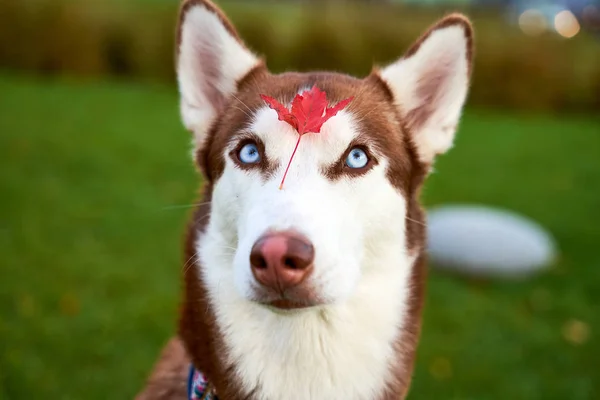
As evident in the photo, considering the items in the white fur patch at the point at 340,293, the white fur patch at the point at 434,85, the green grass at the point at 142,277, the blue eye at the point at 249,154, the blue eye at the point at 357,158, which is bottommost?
the green grass at the point at 142,277

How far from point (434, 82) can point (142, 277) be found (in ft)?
12.5

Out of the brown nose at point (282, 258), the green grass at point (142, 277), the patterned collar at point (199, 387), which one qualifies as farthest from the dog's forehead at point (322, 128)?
the green grass at point (142, 277)

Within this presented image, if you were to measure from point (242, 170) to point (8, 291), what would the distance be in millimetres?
3594

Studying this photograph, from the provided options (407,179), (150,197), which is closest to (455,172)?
(150,197)

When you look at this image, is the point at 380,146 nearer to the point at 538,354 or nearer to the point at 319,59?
the point at 538,354

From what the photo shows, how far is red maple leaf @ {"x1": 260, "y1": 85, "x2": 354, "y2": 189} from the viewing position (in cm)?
221

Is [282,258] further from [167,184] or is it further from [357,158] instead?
[167,184]

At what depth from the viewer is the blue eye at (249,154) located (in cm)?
236

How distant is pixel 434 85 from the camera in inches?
110

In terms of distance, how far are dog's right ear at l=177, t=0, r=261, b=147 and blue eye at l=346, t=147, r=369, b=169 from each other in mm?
683

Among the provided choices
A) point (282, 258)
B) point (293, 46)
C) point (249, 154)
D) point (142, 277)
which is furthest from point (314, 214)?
point (293, 46)

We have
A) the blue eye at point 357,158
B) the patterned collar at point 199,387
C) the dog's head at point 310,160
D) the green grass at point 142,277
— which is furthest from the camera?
the green grass at point 142,277

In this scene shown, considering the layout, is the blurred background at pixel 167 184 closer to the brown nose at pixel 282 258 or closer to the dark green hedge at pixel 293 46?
the dark green hedge at pixel 293 46

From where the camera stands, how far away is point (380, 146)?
247cm
